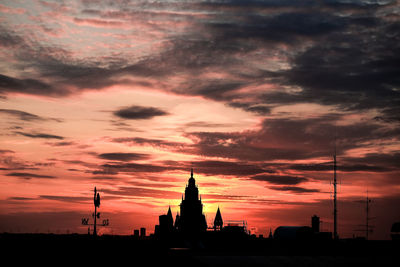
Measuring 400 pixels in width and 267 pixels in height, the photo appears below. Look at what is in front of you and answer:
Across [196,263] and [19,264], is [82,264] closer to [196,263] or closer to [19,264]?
[19,264]

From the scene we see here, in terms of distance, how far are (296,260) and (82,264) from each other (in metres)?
43.5

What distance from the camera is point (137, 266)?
70.7 meters

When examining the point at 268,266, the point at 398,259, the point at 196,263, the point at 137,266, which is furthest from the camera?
the point at 398,259

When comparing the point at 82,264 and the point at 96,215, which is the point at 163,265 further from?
the point at 96,215

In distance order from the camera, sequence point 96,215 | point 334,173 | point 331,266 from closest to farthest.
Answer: point 331,266 < point 96,215 < point 334,173

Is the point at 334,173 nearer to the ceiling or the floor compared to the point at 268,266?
nearer to the ceiling

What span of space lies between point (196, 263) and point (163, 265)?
6400 mm

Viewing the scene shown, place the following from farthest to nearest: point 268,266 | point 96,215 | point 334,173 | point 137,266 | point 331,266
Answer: point 334,173
point 96,215
point 331,266
point 268,266
point 137,266

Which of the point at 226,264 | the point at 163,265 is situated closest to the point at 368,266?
the point at 226,264

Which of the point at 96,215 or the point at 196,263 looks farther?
the point at 96,215

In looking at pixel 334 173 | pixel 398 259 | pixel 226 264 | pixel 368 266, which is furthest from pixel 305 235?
pixel 226 264

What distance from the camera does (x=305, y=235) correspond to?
196250 millimetres

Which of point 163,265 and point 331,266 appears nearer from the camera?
point 163,265

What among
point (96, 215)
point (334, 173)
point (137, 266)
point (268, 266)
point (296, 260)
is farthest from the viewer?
point (334, 173)
